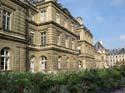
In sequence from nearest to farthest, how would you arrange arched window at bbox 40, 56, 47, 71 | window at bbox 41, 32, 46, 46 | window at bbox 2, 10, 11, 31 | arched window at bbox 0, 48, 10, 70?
arched window at bbox 0, 48, 10, 70
window at bbox 2, 10, 11, 31
arched window at bbox 40, 56, 47, 71
window at bbox 41, 32, 46, 46

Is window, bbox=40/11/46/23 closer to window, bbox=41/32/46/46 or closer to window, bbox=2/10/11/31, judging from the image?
window, bbox=41/32/46/46

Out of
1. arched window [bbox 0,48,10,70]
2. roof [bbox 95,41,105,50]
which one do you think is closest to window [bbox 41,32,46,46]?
arched window [bbox 0,48,10,70]

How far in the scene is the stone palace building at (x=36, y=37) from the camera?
23859 mm

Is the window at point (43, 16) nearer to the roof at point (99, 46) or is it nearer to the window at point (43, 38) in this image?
the window at point (43, 38)

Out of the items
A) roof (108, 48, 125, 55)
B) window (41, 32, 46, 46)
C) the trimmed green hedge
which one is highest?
roof (108, 48, 125, 55)

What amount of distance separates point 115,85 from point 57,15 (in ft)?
79.5

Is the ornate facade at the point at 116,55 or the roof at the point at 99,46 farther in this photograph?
the ornate facade at the point at 116,55

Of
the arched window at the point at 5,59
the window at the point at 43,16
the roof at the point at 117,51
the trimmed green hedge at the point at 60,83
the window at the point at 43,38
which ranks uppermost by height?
the window at the point at 43,16

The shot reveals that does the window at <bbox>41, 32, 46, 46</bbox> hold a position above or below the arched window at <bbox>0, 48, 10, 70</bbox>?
above

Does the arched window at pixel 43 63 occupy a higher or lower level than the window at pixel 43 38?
lower

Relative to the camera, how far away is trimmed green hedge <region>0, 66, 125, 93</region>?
27.7 feet

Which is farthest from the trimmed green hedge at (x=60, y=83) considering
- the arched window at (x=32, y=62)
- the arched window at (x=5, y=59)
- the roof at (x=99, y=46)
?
the roof at (x=99, y=46)

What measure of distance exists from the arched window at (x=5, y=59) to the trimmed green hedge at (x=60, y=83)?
34.4 feet

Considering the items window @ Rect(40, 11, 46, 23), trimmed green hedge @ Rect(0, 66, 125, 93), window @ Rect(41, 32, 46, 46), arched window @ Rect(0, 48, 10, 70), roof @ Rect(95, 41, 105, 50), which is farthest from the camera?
roof @ Rect(95, 41, 105, 50)
